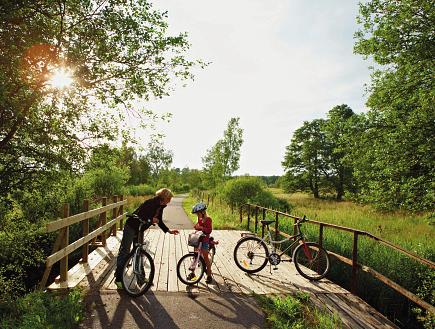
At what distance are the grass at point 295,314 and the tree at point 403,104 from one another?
34.5 ft

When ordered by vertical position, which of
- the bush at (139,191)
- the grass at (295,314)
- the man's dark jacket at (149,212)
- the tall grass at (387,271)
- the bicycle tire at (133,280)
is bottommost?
the tall grass at (387,271)

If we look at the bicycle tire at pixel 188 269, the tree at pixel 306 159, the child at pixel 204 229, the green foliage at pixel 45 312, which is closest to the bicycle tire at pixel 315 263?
the child at pixel 204 229

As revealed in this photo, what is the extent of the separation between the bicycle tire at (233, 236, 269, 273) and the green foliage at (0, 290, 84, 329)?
11.3 ft

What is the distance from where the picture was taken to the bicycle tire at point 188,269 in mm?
6238

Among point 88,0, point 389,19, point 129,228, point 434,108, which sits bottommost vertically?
point 129,228

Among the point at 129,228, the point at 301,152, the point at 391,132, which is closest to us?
the point at 129,228

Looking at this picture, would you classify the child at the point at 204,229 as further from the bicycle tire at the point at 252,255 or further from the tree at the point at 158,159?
the tree at the point at 158,159

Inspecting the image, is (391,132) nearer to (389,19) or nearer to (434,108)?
(434,108)

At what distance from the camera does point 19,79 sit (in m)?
6.99

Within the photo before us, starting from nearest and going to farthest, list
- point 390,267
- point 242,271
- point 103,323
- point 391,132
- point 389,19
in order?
1. point 103,323
2. point 242,271
3. point 390,267
4. point 389,19
5. point 391,132

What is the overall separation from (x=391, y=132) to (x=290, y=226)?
21.6ft

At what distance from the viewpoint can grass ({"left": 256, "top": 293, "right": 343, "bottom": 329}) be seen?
451 centimetres

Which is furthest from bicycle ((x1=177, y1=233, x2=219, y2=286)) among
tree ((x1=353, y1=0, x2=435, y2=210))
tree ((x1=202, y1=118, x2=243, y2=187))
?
tree ((x1=202, y1=118, x2=243, y2=187))

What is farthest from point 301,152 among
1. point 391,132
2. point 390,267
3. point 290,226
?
point 390,267
